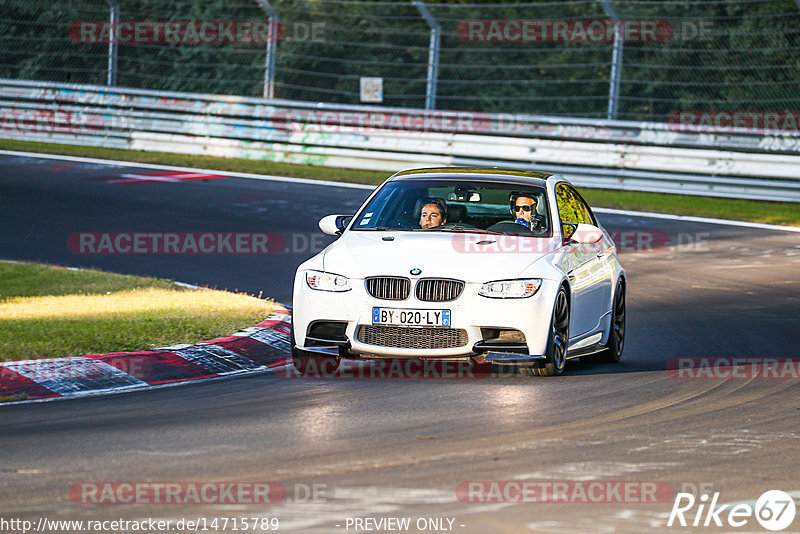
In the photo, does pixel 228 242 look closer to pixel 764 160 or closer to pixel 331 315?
pixel 331 315

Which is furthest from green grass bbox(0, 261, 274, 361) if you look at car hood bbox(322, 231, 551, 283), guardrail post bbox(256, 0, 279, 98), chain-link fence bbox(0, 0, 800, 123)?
guardrail post bbox(256, 0, 279, 98)

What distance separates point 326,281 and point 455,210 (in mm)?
1673

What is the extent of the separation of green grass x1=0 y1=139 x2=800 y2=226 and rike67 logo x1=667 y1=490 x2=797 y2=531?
14213 mm

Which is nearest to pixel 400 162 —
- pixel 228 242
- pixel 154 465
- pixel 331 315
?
pixel 228 242

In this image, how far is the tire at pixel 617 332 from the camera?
10.7 m

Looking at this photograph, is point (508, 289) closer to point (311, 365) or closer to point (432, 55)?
point (311, 365)

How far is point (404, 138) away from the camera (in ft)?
79.0

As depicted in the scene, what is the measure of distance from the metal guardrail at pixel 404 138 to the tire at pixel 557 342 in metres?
12.3

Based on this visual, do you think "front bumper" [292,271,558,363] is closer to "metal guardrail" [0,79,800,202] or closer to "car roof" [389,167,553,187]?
"car roof" [389,167,553,187]

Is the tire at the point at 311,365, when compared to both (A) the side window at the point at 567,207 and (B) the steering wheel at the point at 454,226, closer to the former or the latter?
(B) the steering wheel at the point at 454,226

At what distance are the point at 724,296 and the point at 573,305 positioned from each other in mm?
4369

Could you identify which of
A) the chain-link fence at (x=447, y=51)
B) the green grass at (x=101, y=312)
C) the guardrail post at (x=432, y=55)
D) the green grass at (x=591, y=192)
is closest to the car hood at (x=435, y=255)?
the green grass at (x=101, y=312)

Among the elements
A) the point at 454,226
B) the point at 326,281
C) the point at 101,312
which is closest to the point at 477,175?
the point at 454,226

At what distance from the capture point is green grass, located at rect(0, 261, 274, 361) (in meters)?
9.89
